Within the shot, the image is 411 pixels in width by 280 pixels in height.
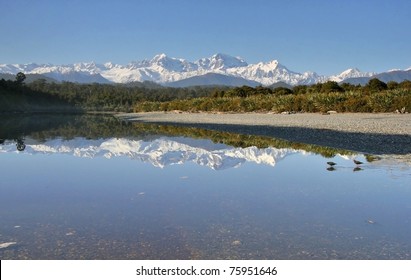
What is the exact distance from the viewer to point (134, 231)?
6414mm

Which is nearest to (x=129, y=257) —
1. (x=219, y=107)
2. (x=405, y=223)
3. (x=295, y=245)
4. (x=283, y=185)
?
(x=295, y=245)

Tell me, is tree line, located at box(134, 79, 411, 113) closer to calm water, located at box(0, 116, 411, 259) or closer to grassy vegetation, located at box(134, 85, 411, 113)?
grassy vegetation, located at box(134, 85, 411, 113)

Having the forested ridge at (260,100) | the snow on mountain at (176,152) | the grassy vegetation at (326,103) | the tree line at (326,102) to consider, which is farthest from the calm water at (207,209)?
the forested ridge at (260,100)

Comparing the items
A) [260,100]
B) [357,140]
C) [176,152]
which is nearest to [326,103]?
[260,100]

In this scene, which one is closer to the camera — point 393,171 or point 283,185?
point 283,185

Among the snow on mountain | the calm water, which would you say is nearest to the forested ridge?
the snow on mountain

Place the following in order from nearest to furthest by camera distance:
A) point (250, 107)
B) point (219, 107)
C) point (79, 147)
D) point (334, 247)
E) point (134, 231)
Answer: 1. point (334, 247)
2. point (134, 231)
3. point (79, 147)
4. point (250, 107)
5. point (219, 107)

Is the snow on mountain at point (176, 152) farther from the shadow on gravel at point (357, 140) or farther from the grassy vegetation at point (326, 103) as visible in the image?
the grassy vegetation at point (326, 103)

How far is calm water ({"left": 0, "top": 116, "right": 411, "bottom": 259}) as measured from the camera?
566cm

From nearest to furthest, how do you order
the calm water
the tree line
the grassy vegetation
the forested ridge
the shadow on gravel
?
the calm water < the shadow on gravel < the grassy vegetation < the tree line < the forested ridge

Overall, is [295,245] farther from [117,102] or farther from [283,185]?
[117,102]

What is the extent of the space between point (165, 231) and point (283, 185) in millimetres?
4484

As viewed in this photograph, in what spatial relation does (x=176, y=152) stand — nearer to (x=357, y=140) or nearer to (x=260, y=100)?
(x=357, y=140)
